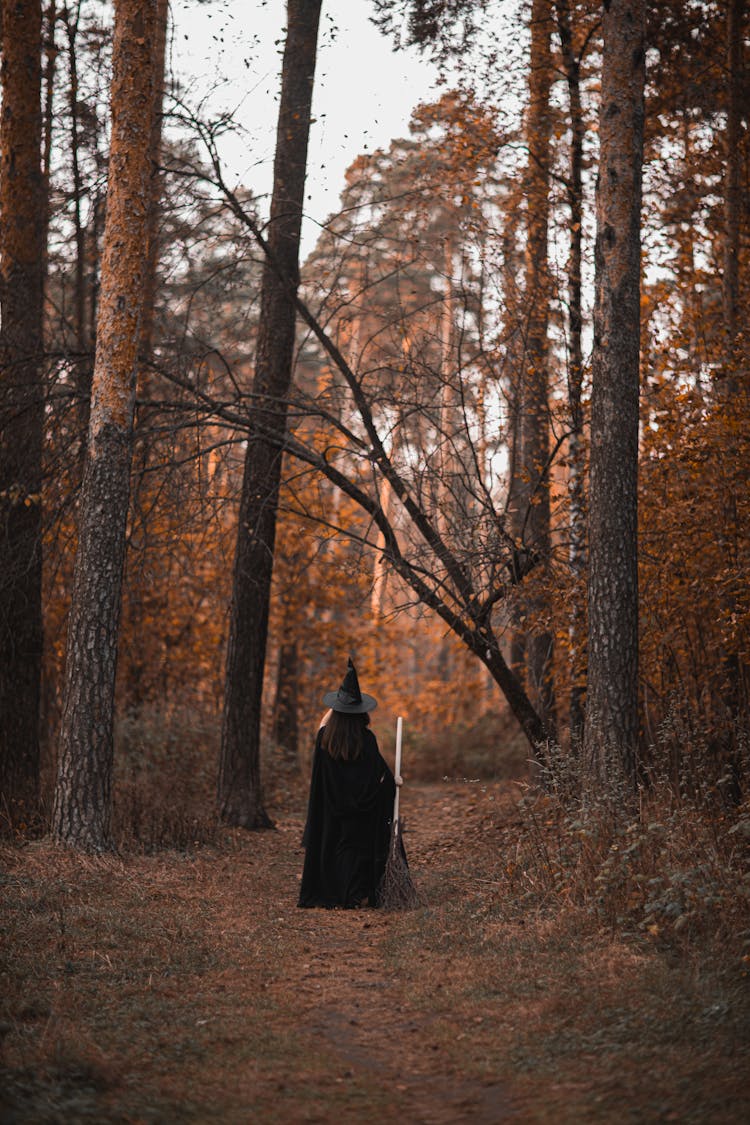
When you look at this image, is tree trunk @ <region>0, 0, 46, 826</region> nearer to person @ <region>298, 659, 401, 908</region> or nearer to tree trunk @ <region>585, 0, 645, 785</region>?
person @ <region>298, 659, 401, 908</region>

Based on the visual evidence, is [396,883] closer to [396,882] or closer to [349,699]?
[396,882]

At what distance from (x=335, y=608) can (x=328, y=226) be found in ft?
31.4

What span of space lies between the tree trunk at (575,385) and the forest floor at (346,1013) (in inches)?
130

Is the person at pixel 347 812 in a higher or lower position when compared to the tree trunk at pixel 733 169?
lower

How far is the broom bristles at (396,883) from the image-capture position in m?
8.52

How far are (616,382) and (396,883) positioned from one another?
468cm

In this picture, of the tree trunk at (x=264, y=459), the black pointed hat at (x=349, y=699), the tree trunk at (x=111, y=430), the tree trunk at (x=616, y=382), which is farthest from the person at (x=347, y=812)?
the tree trunk at (x=264, y=459)

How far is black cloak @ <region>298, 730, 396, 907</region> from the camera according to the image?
875 cm

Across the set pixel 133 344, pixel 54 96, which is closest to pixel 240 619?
pixel 133 344

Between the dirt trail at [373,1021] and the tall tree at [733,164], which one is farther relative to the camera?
the tall tree at [733,164]

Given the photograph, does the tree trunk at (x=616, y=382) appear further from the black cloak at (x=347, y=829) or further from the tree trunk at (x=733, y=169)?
the tree trunk at (x=733, y=169)

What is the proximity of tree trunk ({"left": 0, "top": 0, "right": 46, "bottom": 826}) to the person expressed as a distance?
3370 mm

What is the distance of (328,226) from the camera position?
11.7m

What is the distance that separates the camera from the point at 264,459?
12469 mm
